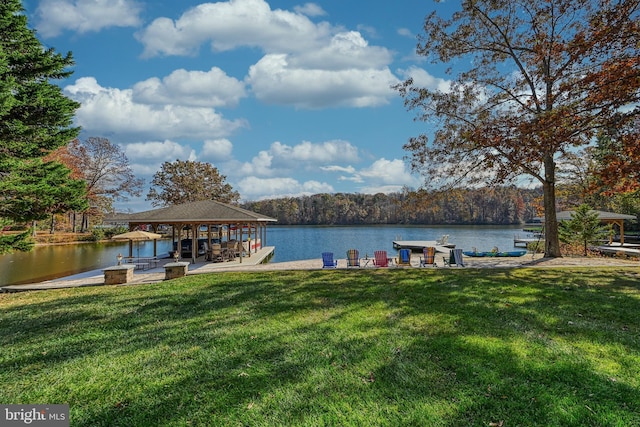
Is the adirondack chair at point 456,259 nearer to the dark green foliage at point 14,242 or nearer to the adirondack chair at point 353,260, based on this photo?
the adirondack chair at point 353,260

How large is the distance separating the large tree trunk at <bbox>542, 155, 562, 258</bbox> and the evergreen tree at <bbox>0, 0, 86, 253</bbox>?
16.5m

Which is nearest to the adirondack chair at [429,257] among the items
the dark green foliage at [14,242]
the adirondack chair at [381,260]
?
the adirondack chair at [381,260]

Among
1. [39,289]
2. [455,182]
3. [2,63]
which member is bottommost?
[39,289]

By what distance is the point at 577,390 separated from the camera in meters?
3.05

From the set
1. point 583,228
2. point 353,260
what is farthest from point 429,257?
point 583,228

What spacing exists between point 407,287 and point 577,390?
475cm

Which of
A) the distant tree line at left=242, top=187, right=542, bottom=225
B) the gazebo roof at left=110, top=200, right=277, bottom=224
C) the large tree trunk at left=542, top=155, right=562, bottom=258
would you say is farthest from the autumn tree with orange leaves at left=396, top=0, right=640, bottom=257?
the distant tree line at left=242, top=187, right=542, bottom=225

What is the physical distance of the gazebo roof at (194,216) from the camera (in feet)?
46.4

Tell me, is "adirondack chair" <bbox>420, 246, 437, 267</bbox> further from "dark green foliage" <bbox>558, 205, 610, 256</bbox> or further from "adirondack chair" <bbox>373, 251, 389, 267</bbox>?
"dark green foliage" <bbox>558, 205, 610, 256</bbox>

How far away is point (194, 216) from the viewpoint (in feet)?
47.6

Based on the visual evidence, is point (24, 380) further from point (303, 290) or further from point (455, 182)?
point (455, 182)

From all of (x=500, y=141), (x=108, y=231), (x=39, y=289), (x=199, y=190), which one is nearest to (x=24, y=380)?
(x=39, y=289)

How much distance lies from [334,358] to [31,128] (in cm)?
1160

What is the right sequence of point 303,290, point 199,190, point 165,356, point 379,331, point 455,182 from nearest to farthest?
1. point 165,356
2. point 379,331
3. point 303,290
4. point 455,182
5. point 199,190
